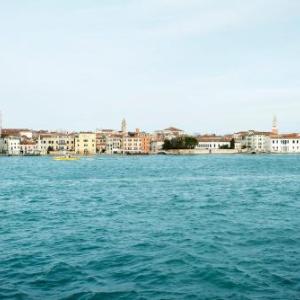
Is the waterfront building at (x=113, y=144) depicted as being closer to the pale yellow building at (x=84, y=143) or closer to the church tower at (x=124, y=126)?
the pale yellow building at (x=84, y=143)

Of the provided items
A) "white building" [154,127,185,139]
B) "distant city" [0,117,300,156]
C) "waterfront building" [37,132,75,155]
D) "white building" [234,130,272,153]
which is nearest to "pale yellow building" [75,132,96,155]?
"distant city" [0,117,300,156]

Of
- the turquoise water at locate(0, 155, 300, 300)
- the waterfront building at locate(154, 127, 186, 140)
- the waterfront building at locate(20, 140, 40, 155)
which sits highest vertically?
the waterfront building at locate(154, 127, 186, 140)

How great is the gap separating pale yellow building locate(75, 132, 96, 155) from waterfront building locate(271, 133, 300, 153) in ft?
130

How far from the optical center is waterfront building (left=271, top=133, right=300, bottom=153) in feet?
363

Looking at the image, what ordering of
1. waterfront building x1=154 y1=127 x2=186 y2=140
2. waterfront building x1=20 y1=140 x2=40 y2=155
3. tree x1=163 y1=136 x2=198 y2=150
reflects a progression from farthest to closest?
waterfront building x1=154 y1=127 x2=186 y2=140, tree x1=163 y1=136 x2=198 y2=150, waterfront building x1=20 y1=140 x2=40 y2=155

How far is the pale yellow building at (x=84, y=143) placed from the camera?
101438 millimetres

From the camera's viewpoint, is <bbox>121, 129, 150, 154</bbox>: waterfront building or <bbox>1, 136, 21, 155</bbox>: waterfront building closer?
<bbox>1, 136, 21, 155</bbox>: waterfront building

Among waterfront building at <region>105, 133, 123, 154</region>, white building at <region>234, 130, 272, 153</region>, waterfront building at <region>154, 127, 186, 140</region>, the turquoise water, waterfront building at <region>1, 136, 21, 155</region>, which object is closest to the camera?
the turquoise water

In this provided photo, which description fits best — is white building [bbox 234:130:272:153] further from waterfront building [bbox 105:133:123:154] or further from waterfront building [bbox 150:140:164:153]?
waterfront building [bbox 105:133:123:154]

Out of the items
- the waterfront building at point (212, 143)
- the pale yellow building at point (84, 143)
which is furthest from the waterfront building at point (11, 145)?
the waterfront building at point (212, 143)

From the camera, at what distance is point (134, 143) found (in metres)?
107

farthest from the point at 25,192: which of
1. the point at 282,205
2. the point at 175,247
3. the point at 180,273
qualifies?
the point at 180,273

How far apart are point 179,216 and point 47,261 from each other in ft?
20.9

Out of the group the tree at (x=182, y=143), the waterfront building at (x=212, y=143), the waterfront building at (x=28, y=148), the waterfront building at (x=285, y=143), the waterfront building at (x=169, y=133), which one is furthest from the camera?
the waterfront building at (x=169, y=133)
